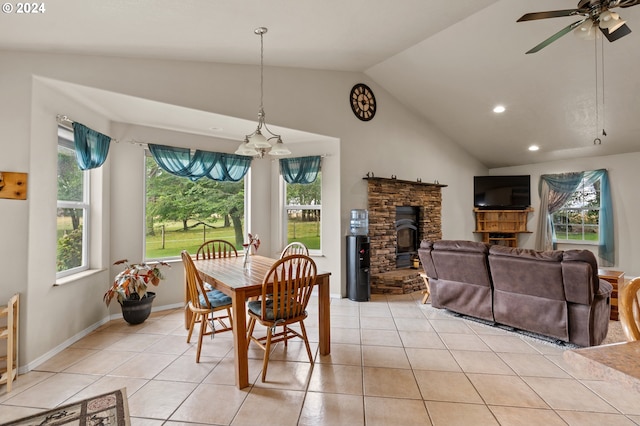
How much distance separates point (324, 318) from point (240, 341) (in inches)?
32.8

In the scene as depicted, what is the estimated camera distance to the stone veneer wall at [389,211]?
16.9 feet

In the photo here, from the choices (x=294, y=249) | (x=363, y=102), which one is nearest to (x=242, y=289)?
(x=294, y=249)

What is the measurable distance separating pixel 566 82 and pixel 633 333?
459cm

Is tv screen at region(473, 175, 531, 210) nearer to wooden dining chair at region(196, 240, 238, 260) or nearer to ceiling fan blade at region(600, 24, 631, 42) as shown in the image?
ceiling fan blade at region(600, 24, 631, 42)

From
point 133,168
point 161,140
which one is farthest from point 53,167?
point 161,140

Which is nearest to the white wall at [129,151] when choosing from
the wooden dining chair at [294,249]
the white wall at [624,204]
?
the wooden dining chair at [294,249]

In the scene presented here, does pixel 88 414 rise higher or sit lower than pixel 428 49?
lower

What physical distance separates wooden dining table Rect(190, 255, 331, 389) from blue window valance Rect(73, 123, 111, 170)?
1.56m

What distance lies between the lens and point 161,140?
4.13 m

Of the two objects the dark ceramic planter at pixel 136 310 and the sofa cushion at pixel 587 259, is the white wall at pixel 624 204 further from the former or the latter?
the dark ceramic planter at pixel 136 310

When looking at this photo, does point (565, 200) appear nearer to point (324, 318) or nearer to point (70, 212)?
point (324, 318)

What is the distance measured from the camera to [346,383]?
2365 millimetres

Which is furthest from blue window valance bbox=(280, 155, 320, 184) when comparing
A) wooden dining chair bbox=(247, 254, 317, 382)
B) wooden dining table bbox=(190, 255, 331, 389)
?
wooden dining chair bbox=(247, 254, 317, 382)

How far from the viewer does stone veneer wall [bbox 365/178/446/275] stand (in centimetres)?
514
